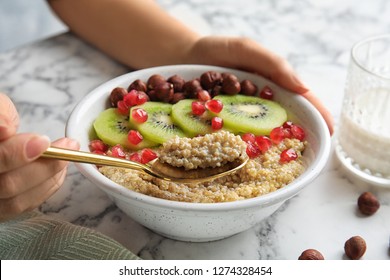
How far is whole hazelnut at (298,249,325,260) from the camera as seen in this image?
40.6 inches

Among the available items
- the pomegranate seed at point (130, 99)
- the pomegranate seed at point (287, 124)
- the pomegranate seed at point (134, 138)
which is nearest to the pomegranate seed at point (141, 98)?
the pomegranate seed at point (130, 99)

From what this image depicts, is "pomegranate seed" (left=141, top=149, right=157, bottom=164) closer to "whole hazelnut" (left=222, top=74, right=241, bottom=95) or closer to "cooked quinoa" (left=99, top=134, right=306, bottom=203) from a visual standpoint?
"cooked quinoa" (left=99, top=134, right=306, bottom=203)

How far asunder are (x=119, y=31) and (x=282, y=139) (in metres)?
0.68

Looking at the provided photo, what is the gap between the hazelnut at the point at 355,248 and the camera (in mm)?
1061

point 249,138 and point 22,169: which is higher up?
point 22,169

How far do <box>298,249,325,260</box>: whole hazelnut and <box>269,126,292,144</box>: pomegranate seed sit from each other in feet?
0.82

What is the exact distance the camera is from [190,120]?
1.22 metres

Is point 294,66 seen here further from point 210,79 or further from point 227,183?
point 227,183

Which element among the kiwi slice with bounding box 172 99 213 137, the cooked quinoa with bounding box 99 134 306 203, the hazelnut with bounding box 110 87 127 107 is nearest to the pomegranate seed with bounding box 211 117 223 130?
the kiwi slice with bounding box 172 99 213 137

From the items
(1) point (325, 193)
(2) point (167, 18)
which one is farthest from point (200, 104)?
(2) point (167, 18)

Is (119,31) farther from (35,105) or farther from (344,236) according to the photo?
(344,236)

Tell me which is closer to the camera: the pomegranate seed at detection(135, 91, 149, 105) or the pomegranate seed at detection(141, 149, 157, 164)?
the pomegranate seed at detection(141, 149, 157, 164)

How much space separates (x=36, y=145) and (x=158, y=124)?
0.38m

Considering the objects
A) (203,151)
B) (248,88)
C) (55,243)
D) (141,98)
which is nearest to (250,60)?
(248,88)
